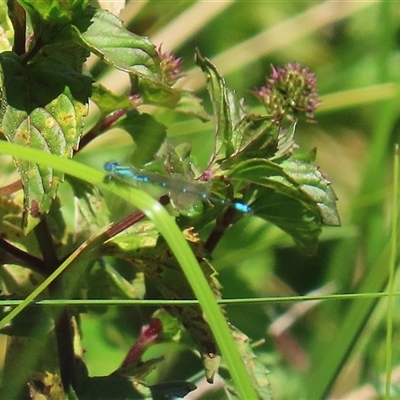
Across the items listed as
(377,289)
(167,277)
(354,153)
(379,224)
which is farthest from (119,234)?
(354,153)

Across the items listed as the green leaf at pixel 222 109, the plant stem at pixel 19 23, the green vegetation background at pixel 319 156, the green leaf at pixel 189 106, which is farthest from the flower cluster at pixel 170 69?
the green vegetation background at pixel 319 156

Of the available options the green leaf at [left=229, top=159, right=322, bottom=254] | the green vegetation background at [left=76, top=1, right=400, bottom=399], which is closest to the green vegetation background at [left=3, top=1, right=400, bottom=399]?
the green vegetation background at [left=76, top=1, right=400, bottom=399]

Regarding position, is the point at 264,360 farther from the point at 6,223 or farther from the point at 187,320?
the point at 6,223

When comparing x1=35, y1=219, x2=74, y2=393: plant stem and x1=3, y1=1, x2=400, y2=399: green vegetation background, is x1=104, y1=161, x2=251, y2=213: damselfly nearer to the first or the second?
x1=35, y1=219, x2=74, y2=393: plant stem

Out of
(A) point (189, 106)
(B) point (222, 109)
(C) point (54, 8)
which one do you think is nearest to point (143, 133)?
(A) point (189, 106)

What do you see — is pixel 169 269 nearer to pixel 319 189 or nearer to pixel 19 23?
pixel 319 189
